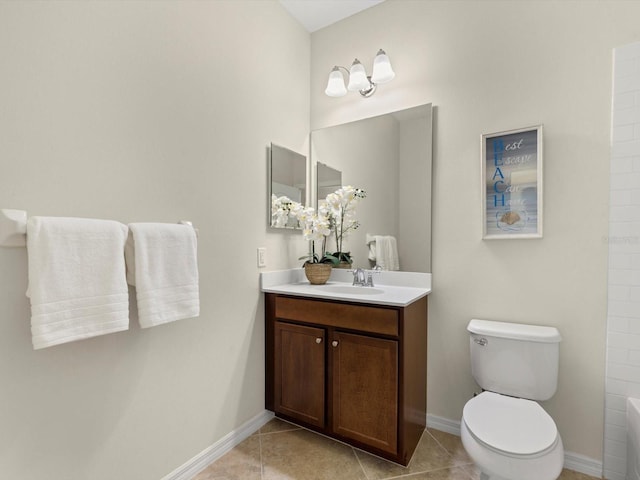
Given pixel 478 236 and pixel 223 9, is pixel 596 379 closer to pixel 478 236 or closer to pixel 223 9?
pixel 478 236

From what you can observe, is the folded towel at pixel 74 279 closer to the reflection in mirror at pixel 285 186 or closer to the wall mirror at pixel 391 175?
the reflection in mirror at pixel 285 186

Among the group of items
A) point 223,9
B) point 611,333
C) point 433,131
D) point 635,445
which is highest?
point 223,9

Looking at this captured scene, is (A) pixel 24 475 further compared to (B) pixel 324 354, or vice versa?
(B) pixel 324 354

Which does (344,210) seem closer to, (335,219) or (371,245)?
(335,219)

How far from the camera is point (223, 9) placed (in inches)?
68.6

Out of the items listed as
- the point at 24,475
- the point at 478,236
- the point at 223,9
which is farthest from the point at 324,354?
the point at 223,9

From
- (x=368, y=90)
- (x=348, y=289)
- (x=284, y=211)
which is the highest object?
(x=368, y=90)

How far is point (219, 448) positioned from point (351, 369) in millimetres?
822

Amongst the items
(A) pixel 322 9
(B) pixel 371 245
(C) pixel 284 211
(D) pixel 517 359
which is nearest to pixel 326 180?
(C) pixel 284 211

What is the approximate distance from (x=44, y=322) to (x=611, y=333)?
7.46ft

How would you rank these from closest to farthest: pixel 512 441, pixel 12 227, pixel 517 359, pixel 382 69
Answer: pixel 12 227 → pixel 512 441 → pixel 517 359 → pixel 382 69

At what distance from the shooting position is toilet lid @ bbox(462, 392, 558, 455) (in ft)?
3.85

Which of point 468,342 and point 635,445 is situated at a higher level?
point 468,342

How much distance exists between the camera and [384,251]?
2.13 meters
